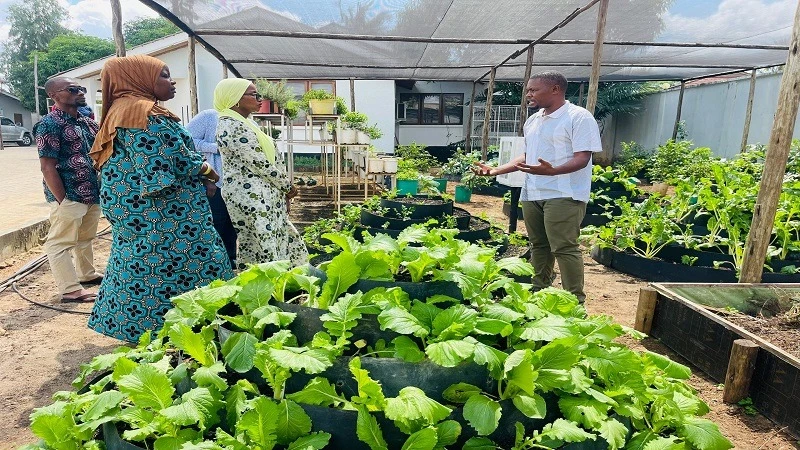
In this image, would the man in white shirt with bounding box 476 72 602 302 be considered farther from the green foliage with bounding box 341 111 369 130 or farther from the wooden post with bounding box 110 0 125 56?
the green foliage with bounding box 341 111 369 130

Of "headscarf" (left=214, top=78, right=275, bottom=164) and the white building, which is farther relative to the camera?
the white building

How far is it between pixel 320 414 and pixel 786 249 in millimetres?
4910

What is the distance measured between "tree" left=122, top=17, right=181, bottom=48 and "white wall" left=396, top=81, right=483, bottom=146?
3502 centimetres

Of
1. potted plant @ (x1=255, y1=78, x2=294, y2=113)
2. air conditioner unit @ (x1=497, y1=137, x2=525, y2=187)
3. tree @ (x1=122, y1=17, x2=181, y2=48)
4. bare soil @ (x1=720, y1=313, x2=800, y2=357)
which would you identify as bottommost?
bare soil @ (x1=720, y1=313, x2=800, y2=357)

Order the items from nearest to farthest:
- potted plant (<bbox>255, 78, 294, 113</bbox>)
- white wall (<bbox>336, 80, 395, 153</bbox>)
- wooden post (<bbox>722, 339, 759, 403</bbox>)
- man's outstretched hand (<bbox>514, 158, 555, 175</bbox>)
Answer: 1. wooden post (<bbox>722, 339, 759, 403</bbox>)
2. man's outstretched hand (<bbox>514, 158, 555, 175</bbox>)
3. potted plant (<bbox>255, 78, 294, 113</bbox>)
4. white wall (<bbox>336, 80, 395, 153</bbox>)

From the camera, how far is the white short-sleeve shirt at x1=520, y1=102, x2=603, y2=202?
334 centimetres

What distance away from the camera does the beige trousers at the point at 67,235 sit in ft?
12.4

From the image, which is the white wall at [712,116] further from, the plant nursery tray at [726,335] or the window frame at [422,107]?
the plant nursery tray at [726,335]

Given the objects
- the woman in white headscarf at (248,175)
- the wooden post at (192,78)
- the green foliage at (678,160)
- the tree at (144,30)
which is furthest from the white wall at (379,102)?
the tree at (144,30)

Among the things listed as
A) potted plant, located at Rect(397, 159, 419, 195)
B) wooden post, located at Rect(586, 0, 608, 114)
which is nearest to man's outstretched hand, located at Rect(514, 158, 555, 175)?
wooden post, located at Rect(586, 0, 608, 114)

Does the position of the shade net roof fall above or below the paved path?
above

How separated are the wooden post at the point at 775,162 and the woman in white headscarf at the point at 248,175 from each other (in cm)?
315

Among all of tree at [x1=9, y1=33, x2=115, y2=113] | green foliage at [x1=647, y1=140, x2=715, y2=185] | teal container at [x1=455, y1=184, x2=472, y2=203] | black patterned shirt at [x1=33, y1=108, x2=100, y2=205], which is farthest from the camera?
tree at [x1=9, y1=33, x2=115, y2=113]

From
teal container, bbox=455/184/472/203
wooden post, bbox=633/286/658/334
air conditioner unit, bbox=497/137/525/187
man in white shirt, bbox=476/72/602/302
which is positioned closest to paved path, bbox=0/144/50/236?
air conditioner unit, bbox=497/137/525/187
